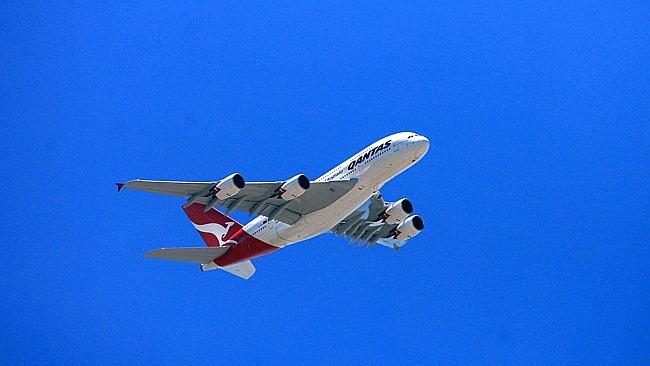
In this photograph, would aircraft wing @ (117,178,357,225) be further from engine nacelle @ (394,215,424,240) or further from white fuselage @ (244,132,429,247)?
engine nacelle @ (394,215,424,240)

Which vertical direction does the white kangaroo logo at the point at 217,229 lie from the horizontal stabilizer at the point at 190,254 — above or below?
above

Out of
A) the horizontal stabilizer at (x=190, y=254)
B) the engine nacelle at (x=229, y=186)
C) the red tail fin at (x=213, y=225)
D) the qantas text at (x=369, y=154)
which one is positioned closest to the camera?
the engine nacelle at (x=229, y=186)

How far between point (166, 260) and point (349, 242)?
10549 millimetres

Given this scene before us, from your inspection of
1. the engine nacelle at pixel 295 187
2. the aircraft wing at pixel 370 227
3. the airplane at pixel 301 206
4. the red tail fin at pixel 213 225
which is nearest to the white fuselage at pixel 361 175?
the airplane at pixel 301 206

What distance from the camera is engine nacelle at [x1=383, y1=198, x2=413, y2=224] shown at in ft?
156

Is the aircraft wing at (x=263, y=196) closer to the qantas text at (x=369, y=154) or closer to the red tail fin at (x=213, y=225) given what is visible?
the qantas text at (x=369, y=154)

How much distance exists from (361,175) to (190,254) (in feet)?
30.8

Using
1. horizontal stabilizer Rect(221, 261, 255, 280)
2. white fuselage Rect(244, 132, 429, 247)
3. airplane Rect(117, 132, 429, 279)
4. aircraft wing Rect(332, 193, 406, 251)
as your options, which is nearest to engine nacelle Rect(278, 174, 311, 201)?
airplane Rect(117, 132, 429, 279)

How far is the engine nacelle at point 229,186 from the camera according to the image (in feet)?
135

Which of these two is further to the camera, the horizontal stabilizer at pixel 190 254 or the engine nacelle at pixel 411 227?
the engine nacelle at pixel 411 227

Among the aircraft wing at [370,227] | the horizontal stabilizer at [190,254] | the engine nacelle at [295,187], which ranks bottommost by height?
the horizontal stabilizer at [190,254]

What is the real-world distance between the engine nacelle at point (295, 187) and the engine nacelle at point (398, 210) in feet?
21.7

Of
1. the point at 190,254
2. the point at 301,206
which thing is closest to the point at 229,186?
the point at 301,206

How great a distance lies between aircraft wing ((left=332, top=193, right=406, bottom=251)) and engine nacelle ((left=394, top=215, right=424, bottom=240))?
0.52 meters
